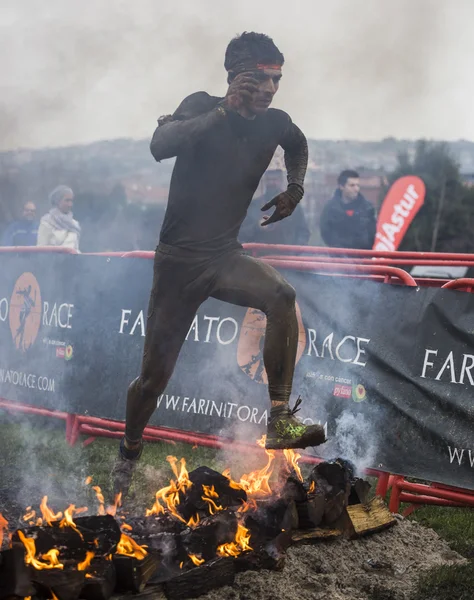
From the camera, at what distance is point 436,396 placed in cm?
585

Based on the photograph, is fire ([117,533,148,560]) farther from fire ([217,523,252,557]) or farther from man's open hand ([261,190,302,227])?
man's open hand ([261,190,302,227])

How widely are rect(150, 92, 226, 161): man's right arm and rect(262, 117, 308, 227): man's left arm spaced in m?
0.48

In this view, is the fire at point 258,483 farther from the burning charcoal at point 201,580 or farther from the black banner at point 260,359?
the black banner at point 260,359

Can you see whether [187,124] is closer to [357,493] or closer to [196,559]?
[196,559]

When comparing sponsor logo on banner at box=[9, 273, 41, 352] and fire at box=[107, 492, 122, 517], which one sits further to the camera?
sponsor logo on banner at box=[9, 273, 41, 352]

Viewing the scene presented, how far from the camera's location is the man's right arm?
4.09 metres

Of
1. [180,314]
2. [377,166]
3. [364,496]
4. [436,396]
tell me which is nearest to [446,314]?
[436,396]

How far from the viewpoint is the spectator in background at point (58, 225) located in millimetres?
10539

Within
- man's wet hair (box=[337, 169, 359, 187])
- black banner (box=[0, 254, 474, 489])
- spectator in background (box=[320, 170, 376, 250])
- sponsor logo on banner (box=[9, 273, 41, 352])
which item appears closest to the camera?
black banner (box=[0, 254, 474, 489])

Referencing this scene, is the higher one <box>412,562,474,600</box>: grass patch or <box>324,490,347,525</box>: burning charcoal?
<box>324,490,347,525</box>: burning charcoal

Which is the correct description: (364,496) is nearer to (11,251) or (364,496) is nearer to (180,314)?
(180,314)

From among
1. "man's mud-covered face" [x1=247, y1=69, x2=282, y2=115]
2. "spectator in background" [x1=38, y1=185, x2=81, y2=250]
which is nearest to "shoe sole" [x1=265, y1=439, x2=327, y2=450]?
"man's mud-covered face" [x1=247, y1=69, x2=282, y2=115]

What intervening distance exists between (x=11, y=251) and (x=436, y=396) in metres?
4.76

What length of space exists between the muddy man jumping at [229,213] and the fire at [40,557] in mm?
1235
